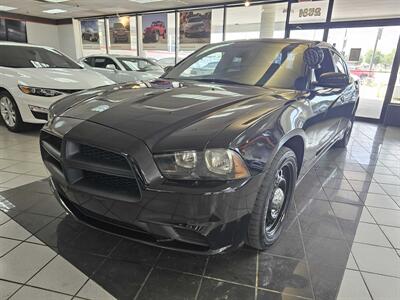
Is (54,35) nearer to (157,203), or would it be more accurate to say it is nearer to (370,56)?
(370,56)

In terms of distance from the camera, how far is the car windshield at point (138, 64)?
7.68 m

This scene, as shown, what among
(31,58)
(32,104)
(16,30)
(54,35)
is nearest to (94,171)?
(32,104)

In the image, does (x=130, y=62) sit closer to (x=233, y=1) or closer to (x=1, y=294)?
(x=233, y=1)

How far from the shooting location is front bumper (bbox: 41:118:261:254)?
1.33m

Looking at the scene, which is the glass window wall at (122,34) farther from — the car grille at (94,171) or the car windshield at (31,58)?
the car grille at (94,171)

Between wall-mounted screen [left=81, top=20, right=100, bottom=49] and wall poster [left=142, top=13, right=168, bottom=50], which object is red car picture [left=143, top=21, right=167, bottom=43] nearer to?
wall poster [left=142, top=13, right=168, bottom=50]

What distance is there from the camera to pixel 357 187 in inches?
120

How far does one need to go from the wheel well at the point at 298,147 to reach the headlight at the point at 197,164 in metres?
0.70

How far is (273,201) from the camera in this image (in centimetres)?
187

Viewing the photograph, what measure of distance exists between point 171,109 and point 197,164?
1.41ft

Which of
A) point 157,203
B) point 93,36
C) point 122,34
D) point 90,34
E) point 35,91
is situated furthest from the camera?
point 90,34

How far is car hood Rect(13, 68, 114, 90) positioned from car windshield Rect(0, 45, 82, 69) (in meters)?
0.29

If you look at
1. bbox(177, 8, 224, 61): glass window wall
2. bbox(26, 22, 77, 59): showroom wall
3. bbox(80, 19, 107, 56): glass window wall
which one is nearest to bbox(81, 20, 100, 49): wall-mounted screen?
bbox(80, 19, 107, 56): glass window wall

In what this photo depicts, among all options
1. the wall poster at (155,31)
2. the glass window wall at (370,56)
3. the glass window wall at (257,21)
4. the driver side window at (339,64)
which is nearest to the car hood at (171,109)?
the driver side window at (339,64)
